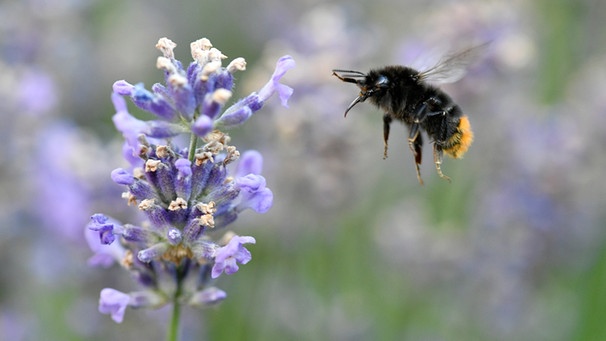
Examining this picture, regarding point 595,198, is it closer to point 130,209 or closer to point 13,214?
point 130,209

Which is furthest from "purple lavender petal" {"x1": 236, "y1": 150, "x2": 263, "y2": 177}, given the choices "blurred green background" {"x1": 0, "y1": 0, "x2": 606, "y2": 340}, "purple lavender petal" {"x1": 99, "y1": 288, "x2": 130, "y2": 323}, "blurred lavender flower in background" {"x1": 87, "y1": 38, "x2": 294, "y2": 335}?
"blurred green background" {"x1": 0, "y1": 0, "x2": 606, "y2": 340}

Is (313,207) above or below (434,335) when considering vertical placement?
above

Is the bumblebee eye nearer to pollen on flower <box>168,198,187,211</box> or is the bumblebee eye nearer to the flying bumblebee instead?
the flying bumblebee

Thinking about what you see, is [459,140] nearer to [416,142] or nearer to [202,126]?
[416,142]

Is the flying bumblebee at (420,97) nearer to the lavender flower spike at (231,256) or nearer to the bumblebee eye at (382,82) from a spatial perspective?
the bumblebee eye at (382,82)

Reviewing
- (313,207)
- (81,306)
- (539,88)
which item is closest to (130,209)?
(81,306)

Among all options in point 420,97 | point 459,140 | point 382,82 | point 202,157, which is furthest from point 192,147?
point 459,140
